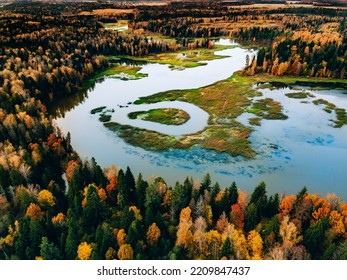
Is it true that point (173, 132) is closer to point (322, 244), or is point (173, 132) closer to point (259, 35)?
point (322, 244)

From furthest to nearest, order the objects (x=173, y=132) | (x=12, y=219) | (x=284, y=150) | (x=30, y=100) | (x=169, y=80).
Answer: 1. (x=169, y=80)
2. (x=30, y=100)
3. (x=173, y=132)
4. (x=284, y=150)
5. (x=12, y=219)

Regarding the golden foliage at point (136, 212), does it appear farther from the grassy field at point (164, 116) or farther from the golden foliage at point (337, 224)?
the grassy field at point (164, 116)

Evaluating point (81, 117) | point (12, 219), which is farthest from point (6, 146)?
point (81, 117)

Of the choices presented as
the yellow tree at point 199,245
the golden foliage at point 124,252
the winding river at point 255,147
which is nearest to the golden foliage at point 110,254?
the golden foliage at point 124,252

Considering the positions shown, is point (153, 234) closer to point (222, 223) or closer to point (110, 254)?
point (110, 254)

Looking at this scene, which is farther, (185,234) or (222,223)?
(222,223)

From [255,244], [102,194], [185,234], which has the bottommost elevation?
[255,244]

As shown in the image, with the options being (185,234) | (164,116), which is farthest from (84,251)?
(164,116)
